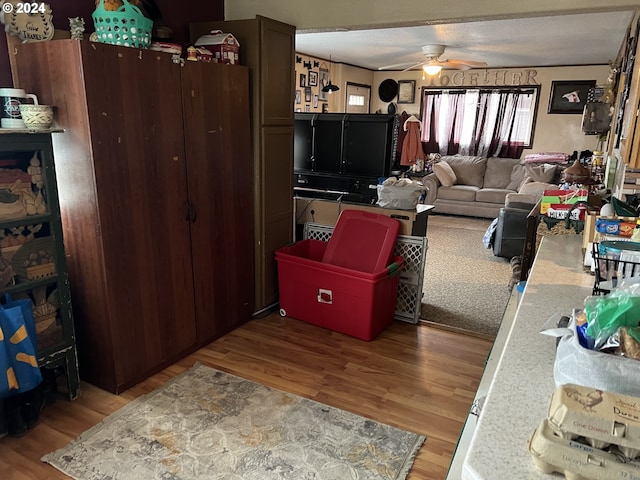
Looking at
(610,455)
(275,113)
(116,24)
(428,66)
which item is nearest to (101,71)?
(116,24)

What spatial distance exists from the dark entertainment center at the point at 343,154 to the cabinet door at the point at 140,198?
4.89ft

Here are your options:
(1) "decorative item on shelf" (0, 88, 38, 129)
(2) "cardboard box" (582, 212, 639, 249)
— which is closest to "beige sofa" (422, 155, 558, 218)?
(2) "cardboard box" (582, 212, 639, 249)

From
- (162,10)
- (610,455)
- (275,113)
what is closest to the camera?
(610,455)

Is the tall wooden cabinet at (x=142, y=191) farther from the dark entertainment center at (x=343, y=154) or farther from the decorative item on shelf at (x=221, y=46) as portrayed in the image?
the dark entertainment center at (x=343, y=154)

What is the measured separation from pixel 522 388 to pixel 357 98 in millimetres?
8230

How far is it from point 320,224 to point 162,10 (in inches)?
69.9

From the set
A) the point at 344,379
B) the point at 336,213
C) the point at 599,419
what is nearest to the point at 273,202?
the point at 336,213

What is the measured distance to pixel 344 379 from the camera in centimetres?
257

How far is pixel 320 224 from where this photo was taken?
11.7ft

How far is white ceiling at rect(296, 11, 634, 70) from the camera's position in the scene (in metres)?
4.39

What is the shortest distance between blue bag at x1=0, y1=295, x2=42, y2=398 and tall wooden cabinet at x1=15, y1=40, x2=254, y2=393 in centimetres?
32

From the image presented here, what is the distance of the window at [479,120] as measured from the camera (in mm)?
8133

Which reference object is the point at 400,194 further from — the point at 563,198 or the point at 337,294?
Result: the point at 563,198

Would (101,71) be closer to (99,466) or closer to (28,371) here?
(28,371)
